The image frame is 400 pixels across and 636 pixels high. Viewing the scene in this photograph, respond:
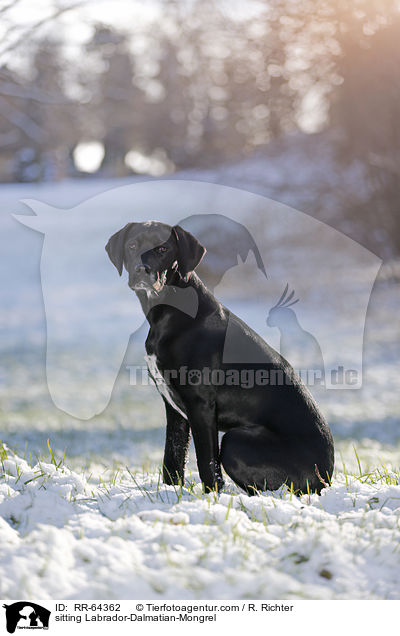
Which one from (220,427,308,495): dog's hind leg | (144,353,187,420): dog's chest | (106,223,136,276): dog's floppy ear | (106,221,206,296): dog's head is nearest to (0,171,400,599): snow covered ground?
(220,427,308,495): dog's hind leg

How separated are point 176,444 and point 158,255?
4.48 feet

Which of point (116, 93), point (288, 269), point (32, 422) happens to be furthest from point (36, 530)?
point (288, 269)

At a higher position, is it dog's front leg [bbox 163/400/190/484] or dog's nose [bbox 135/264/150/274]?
dog's nose [bbox 135/264/150/274]

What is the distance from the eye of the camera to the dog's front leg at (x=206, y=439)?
3982 millimetres

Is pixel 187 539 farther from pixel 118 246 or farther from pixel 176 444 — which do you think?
pixel 118 246

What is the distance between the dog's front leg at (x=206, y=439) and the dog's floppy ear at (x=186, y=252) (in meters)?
0.89

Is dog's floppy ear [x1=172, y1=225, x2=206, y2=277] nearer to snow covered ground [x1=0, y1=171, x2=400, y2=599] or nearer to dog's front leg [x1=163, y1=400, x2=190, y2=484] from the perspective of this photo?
dog's front leg [x1=163, y1=400, x2=190, y2=484]

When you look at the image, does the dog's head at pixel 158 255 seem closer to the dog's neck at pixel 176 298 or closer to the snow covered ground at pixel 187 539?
the dog's neck at pixel 176 298

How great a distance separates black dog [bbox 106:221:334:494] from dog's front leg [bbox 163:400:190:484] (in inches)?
10.4
